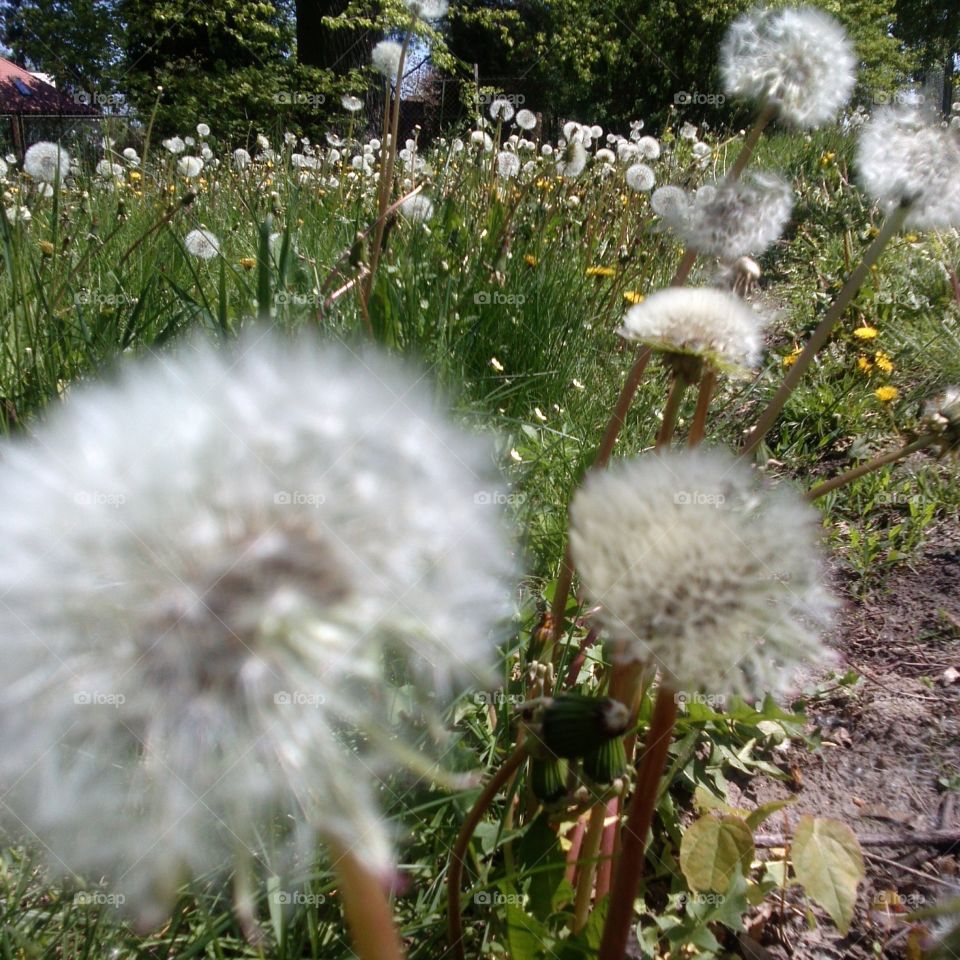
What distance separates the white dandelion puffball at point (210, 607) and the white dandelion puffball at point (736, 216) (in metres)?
0.62

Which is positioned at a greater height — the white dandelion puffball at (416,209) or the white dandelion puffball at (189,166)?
the white dandelion puffball at (416,209)

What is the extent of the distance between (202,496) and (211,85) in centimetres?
1529

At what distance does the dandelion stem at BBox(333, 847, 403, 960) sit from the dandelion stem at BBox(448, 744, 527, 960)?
0.62 ft

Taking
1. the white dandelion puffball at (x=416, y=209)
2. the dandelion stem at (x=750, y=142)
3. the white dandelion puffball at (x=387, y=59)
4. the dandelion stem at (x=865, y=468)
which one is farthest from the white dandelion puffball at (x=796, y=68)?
the white dandelion puffball at (x=416, y=209)

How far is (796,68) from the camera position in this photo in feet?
3.65

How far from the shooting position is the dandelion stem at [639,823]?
66cm

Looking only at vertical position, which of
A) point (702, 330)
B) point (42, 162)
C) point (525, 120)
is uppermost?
point (702, 330)

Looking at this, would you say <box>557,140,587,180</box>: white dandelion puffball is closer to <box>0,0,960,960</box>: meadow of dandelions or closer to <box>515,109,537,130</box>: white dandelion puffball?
<box>515,109,537,130</box>: white dandelion puffball

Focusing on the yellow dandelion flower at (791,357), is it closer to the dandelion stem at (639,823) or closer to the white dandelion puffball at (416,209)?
the white dandelion puffball at (416,209)

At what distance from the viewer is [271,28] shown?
1466 cm

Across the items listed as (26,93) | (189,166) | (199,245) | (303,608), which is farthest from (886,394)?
(26,93)

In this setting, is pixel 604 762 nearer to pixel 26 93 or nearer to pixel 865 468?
pixel 865 468

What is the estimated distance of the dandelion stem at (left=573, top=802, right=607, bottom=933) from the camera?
34.4 inches

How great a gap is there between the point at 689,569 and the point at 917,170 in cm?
75
